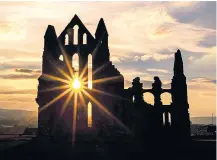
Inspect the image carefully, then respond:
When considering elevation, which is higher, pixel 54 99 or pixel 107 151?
pixel 54 99

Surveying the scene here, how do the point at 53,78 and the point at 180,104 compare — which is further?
the point at 180,104

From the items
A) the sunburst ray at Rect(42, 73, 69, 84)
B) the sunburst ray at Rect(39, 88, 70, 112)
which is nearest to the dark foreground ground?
the sunburst ray at Rect(39, 88, 70, 112)

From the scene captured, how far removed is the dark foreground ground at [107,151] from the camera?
20.7m

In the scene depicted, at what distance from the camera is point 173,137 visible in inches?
1078

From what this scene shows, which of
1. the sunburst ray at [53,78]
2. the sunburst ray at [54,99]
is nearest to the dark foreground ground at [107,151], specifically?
the sunburst ray at [54,99]

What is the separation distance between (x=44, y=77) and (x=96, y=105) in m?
5.56

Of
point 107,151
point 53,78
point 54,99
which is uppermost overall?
point 53,78

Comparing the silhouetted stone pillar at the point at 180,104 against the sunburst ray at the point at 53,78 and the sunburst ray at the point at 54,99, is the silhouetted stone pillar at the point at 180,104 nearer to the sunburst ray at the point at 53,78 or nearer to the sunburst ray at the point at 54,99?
the sunburst ray at the point at 54,99

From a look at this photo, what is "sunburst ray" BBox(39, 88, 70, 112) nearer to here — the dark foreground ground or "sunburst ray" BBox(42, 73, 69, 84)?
"sunburst ray" BBox(42, 73, 69, 84)

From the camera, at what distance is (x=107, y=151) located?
21750 millimetres

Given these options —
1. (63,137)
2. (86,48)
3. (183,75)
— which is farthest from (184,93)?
(63,137)

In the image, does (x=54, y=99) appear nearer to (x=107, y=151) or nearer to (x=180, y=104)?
(x=107, y=151)

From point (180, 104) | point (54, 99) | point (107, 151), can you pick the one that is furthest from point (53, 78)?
point (180, 104)

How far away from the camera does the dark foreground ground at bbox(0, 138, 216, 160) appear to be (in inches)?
815
